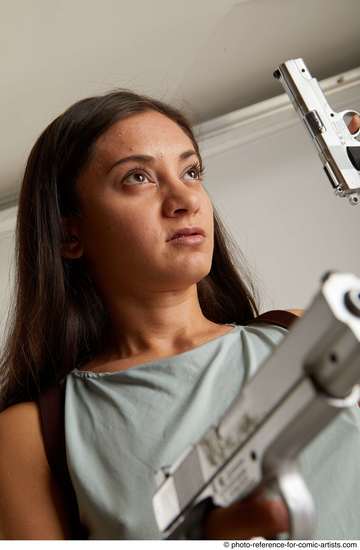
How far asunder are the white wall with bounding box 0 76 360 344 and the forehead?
0.67 metres

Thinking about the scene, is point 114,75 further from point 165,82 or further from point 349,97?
point 349,97

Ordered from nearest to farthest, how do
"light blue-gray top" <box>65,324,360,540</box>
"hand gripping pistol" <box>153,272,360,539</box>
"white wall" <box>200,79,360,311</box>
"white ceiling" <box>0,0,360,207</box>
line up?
1. "hand gripping pistol" <box>153,272,360,539</box>
2. "light blue-gray top" <box>65,324,360,540</box>
3. "white ceiling" <box>0,0,360,207</box>
4. "white wall" <box>200,79,360,311</box>

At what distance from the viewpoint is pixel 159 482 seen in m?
0.57

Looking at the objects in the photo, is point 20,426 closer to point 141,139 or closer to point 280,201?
point 141,139

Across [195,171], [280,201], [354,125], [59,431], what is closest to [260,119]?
[280,201]

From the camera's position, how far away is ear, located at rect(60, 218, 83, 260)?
3.56ft

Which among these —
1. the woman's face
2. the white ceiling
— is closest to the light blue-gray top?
the woman's face

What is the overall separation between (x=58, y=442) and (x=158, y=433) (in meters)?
0.13

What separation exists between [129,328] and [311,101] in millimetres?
586

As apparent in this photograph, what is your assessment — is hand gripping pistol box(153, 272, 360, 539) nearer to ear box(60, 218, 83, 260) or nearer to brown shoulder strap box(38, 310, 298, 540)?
brown shoulder strap box(38, 310, 298, 540)

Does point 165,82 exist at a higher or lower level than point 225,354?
higher

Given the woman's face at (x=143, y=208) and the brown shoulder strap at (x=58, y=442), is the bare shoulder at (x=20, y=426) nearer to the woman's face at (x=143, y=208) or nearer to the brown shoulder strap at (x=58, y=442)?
the brown shoulder strap at (x=58, y=442)

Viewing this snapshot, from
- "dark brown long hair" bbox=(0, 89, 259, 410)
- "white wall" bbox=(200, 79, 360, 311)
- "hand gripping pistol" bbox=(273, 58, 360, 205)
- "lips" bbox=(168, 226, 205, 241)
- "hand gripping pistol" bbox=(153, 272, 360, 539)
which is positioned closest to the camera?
"hand gripping pistol" bbox=(153, 272, 360, 539)

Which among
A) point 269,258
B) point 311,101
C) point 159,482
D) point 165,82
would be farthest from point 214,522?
point 165,82
